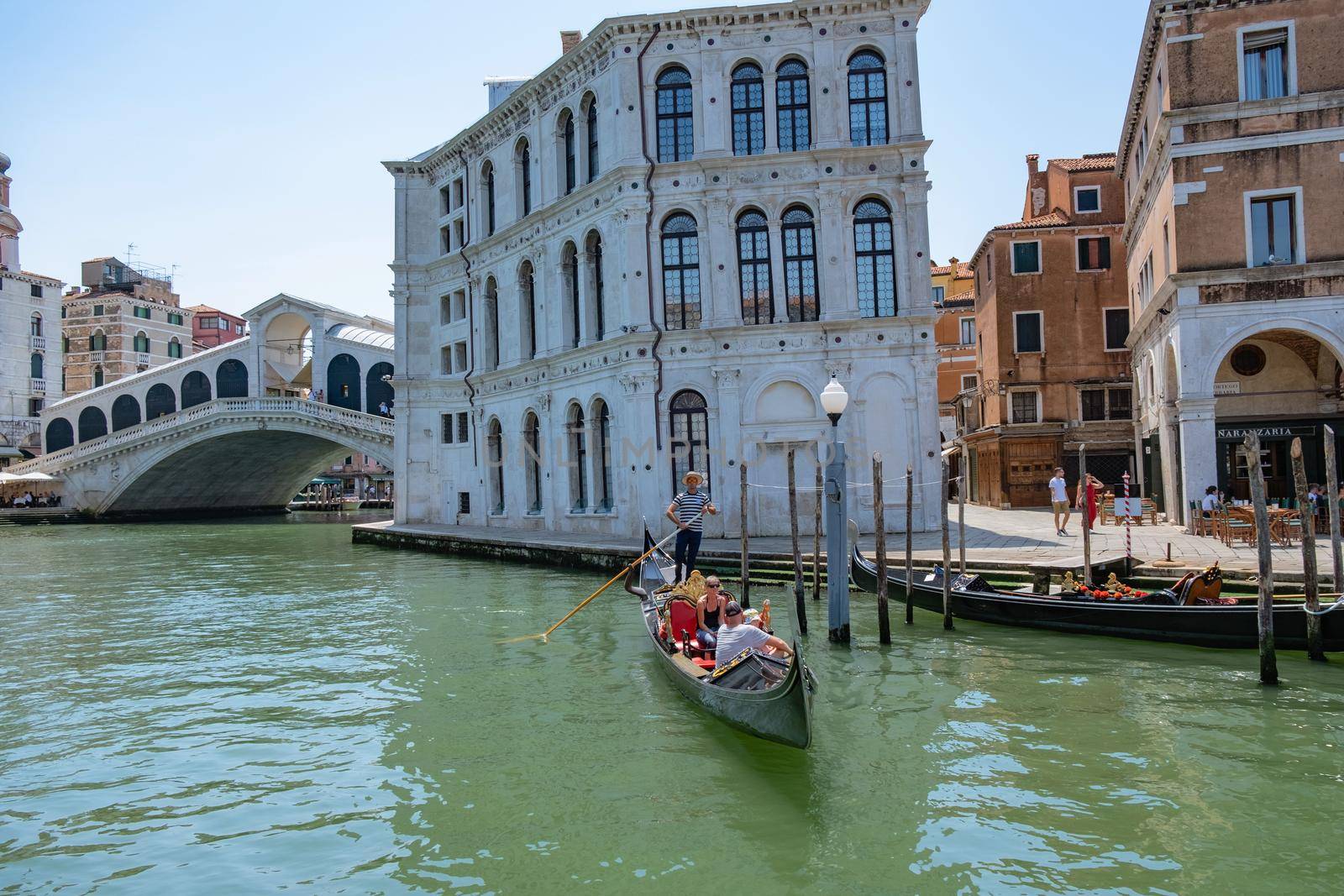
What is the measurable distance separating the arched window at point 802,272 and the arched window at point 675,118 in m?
2.57

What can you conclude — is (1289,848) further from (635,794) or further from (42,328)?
(42,328)

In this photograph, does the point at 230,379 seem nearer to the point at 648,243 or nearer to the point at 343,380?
the point at 343,380

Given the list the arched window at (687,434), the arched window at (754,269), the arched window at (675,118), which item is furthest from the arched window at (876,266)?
the arched window at (675,118)

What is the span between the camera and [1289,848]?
5.41 m

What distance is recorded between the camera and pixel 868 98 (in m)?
19.7

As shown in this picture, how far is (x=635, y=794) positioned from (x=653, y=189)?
15350mm

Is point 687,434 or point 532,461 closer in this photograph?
point 687,434

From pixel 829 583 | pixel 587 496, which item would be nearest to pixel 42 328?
pixel 587 496

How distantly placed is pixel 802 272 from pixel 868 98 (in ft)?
11.4

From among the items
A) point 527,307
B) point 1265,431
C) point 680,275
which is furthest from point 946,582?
point 527,307

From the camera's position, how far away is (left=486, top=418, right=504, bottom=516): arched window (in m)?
26.5

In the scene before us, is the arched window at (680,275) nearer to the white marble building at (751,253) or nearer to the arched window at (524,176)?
Answer: the white marble building at (751,253)

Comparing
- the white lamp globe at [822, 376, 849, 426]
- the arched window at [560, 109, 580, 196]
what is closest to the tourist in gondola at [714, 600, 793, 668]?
the white lamp globe at [822, 376, 849, 426]

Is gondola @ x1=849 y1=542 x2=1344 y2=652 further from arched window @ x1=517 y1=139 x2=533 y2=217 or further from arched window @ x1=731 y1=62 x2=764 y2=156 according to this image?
arched window @ x1=517 y1=139 x2=533 y2=217
